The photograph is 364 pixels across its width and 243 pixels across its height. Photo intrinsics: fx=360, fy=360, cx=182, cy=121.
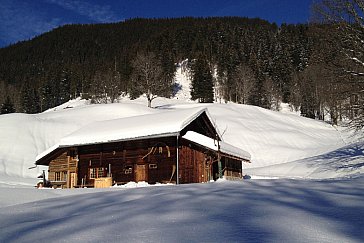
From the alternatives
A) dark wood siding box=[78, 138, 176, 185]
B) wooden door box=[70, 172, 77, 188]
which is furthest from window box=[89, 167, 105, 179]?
wooden door box=[70, 172, 77, 188]

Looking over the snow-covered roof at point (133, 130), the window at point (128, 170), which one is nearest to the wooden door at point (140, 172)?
the window at point (128, 170)

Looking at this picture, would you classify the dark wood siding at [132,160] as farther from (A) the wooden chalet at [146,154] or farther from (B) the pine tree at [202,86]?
(B) the pine tree at [202,86]

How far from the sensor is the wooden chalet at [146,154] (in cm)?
2422

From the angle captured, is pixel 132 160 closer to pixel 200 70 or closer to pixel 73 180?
pixel 73 180

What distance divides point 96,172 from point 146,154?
471cm

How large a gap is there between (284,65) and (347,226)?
96947 millimetres

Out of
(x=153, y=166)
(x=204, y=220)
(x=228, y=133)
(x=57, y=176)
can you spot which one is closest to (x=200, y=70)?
(x=228, y=133)

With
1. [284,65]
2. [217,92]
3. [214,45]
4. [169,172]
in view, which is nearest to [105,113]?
[169,172]

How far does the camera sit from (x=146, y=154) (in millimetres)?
25344

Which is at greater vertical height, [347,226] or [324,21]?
[324,21]

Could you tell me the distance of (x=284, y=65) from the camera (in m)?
96.5

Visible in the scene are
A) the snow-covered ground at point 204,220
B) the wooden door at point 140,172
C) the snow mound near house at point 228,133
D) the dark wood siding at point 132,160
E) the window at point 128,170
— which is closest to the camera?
the snow-covered ground at point 204,220

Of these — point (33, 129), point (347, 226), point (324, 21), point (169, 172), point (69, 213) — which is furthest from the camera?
point (33, 129)

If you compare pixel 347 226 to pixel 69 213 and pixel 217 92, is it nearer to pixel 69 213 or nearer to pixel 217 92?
pixel 69 213
